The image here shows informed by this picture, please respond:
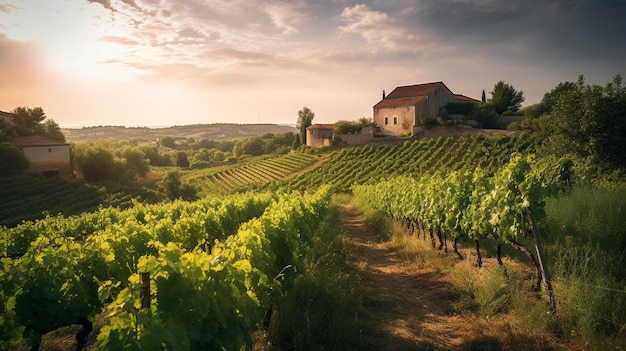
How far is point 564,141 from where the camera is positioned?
72.6ft

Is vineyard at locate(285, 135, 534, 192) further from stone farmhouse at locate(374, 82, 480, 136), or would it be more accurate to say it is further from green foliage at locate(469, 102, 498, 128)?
green foliage at locate(469, 102, 498, 128)

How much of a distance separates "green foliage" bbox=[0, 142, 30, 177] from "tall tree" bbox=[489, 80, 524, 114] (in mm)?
63802

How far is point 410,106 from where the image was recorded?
2040 inches

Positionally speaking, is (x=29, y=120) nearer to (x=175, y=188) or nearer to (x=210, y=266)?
(x=175, y=188)

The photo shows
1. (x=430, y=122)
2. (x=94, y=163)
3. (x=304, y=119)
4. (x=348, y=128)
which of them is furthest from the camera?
(x=304, y=119)

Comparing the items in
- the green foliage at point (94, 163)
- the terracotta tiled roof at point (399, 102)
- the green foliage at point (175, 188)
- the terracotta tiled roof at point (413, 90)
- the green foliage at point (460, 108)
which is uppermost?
the terracotta tiled roof at point (413, 90)

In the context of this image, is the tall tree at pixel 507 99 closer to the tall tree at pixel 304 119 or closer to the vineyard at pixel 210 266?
the tall tree at pixel 304 119

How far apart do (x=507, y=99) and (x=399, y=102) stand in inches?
645

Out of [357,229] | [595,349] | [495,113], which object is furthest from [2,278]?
[495,113]

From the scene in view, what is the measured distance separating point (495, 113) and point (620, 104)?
30.0m

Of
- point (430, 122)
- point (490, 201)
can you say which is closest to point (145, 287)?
point (490, 201)

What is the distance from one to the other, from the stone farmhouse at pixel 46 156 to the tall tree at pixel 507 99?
6233cm

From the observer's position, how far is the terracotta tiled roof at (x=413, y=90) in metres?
53.4

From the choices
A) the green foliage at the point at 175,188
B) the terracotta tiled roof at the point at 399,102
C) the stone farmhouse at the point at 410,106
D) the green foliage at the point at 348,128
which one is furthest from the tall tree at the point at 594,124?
the green foliage at the point at 175,188
